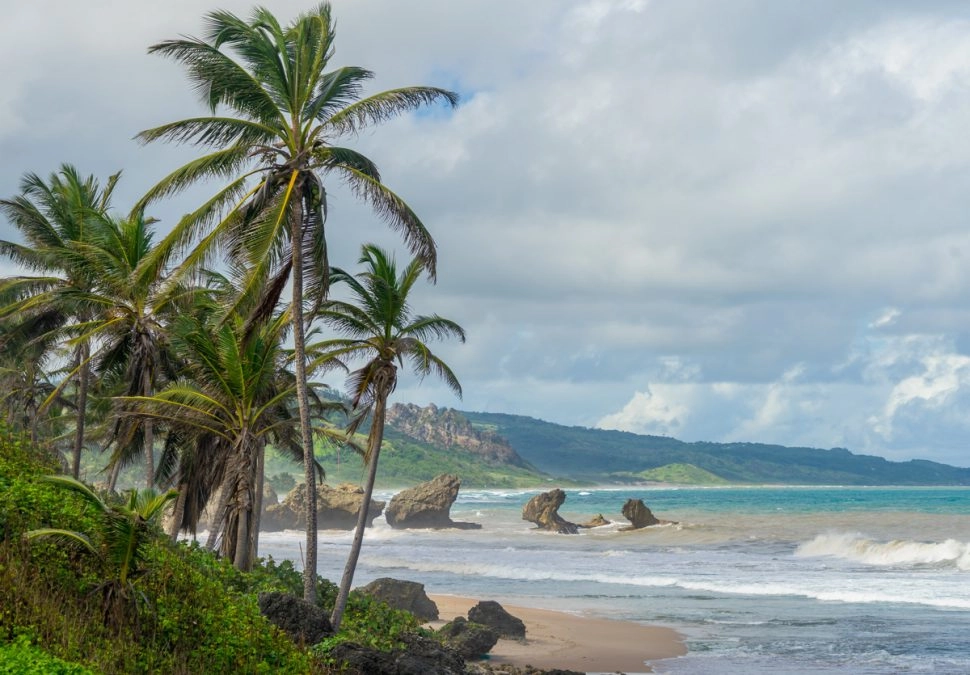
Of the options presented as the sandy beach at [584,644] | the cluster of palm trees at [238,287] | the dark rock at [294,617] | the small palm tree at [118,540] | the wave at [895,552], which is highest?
the cluster of palm trees at [238,287]

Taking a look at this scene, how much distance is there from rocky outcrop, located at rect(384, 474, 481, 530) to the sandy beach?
48.9 metres

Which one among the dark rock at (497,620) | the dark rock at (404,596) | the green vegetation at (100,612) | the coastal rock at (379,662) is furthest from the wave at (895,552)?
the green vegetation at (100,612)

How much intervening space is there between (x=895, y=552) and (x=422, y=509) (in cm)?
3906

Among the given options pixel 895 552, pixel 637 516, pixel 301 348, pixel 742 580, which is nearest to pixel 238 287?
pixel 301 348

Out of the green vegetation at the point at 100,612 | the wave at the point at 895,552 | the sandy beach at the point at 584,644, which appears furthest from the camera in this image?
the wave at the point at 895,552

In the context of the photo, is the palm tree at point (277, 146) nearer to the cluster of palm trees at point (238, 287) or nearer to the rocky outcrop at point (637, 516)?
the cluster of palm trees at point (238, 287)

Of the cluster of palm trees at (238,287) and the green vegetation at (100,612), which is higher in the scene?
the cluster of palm trees at (238,287)

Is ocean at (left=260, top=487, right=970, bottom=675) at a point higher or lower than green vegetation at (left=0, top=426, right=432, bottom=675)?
lower

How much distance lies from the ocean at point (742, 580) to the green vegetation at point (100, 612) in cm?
1079

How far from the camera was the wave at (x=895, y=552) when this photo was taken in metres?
42.9

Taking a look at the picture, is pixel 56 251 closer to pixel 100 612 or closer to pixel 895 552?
pixel 100 612

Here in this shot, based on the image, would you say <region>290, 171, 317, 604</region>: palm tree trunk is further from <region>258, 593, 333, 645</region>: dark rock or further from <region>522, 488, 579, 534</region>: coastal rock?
<region>522, 488, 579, 534</region>: coastal rock

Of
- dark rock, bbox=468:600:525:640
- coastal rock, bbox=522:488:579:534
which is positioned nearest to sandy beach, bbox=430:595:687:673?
dark rock, bbox=468:600:525:640

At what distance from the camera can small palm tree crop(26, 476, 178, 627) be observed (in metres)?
11.6
